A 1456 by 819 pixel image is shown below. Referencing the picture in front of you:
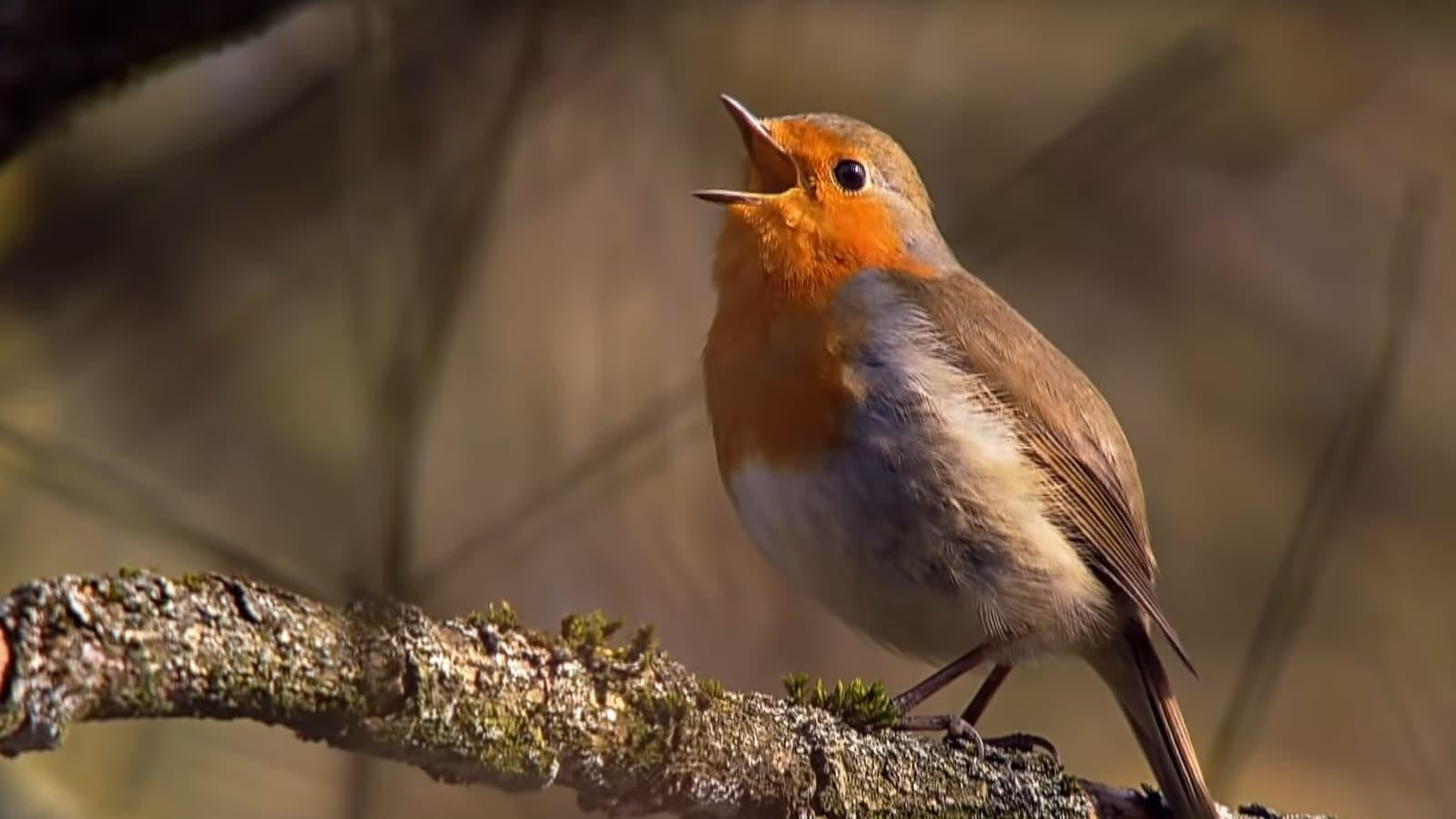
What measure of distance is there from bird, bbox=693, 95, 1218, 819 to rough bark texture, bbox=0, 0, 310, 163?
43.8 inches

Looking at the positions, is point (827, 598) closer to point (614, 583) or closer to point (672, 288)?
point (614, 583)

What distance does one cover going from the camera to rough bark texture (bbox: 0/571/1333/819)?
1.50 m

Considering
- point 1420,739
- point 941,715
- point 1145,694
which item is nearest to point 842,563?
point 941,715

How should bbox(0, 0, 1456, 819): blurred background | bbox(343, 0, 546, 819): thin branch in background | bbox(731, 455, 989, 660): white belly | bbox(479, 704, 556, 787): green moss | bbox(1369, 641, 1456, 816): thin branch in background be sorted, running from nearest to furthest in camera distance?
1. bbox(479, 704, 556, 787): green moss
2. bbox(343, 0, 546, 819): thin branch in background
3. bbox(731, 455, 989, 660): white belly
4. bbox(1369, 641, 1456, 816): thin branch in background
5. bbox(0, 0, 1456, 819): blurred background

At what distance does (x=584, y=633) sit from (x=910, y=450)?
1.21 meters

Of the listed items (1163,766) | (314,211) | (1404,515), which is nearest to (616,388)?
(314,211)

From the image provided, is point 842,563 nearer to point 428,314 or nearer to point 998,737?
point 998,737

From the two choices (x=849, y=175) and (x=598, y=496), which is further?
(x=598, y=496)

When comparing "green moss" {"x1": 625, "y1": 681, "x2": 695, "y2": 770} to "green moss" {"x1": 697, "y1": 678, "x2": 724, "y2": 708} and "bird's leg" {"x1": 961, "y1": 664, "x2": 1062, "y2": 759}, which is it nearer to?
"green moss" {"x1": 697, "y1": 678, "x2": 724, "y2": 708}

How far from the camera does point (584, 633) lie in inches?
84.5

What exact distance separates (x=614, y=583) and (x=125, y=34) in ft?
8.52

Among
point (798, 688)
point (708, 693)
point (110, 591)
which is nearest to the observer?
point (110, 591)

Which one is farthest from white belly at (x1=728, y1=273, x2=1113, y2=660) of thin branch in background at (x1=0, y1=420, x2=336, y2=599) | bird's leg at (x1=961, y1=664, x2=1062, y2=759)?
thin branch in background at (x1=0, y1=420, x2=336, y2=599)

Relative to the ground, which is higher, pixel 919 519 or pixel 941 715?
pixel 919 519
